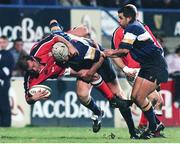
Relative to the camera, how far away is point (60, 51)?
1752 centimetres

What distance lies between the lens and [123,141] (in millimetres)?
16906

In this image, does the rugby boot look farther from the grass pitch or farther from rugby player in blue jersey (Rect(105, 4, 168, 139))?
rugby player in blue jersey (Rect(105, 4, 168, 139))

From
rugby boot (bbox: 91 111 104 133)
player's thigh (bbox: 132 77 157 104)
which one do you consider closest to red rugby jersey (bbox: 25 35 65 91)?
rugby boot (bbox: 91 111 104 133)

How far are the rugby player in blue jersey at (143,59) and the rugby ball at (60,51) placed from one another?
701 mm

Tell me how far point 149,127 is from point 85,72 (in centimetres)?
148

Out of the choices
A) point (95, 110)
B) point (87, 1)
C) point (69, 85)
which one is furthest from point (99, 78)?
point (87, 1)

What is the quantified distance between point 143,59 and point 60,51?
1.43m

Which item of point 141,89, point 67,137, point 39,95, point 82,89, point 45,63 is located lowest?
point 67,137

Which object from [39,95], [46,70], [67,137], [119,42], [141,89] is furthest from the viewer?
[119,42]

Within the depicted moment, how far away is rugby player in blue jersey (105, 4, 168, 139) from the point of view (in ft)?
56.7

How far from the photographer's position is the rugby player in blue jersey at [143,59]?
1728cm

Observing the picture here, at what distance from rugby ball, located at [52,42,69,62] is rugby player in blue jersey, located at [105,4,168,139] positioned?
701 mm

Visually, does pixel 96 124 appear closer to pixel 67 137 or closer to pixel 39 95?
pixel 67 137

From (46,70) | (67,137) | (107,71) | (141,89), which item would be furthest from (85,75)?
(67,137)
